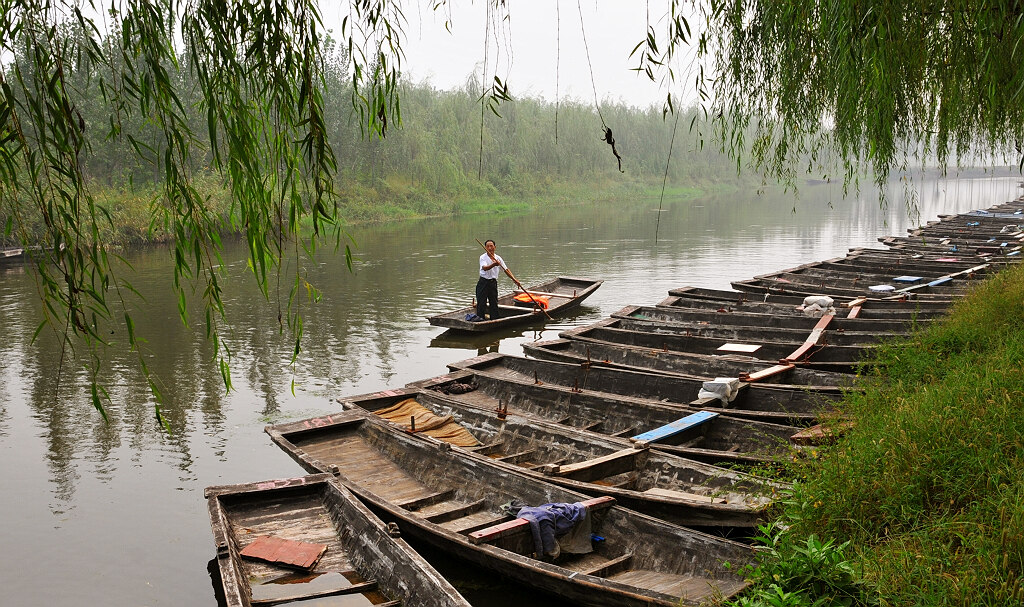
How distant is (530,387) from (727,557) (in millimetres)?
3703

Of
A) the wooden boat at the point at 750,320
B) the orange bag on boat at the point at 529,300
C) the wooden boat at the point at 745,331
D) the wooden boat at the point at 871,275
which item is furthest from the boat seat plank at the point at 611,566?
the wooden boat at the point at 871,275

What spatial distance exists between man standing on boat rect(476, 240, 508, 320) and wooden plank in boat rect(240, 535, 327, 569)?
7.77 metres

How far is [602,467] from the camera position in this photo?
581cm

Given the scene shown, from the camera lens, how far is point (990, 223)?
25.3 metres

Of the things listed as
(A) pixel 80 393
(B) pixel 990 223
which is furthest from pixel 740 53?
(B) pixel 990 223

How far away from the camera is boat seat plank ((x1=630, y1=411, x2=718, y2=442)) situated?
6.24 meters

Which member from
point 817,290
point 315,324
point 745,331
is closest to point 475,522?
point 745,331

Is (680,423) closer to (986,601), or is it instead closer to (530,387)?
(530,387)

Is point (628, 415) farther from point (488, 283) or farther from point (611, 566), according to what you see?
point (488, 283)

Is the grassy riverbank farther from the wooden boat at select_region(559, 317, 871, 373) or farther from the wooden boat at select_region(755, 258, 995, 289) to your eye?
the wooden boat at select_region(755, 258, 995, 289)

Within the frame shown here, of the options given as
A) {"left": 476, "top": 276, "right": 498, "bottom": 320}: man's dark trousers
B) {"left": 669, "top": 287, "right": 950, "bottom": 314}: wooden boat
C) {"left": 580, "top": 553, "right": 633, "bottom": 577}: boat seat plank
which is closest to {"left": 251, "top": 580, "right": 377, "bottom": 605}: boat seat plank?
{"left": 580, "top": 553, "right": 633, "bottom": 577}: boat seat plank

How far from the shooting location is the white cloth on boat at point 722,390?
707 cm

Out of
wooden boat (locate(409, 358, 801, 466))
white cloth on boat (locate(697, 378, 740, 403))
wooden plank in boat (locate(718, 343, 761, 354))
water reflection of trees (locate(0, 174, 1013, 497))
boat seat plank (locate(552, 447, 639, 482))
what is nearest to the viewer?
boat seat plank (locate(552, 447, 639, 482))

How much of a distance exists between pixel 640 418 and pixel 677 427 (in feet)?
2.37
